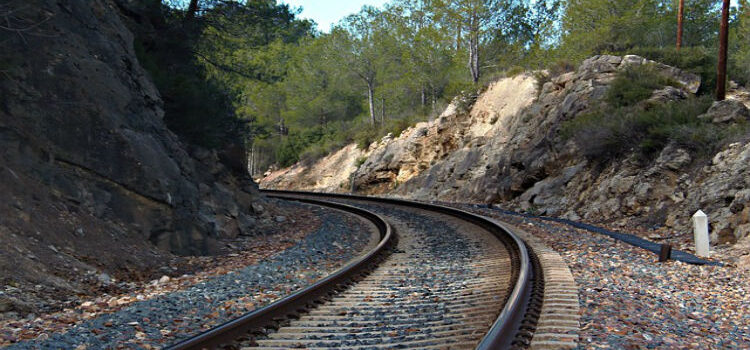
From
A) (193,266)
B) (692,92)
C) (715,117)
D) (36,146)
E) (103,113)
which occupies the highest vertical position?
(692,92)

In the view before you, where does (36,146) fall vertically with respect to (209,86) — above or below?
below

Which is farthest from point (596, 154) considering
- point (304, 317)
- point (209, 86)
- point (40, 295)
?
point (40, 295)

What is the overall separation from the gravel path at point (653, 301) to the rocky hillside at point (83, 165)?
5827 millimetres

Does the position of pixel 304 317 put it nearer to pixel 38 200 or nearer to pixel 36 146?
→ pixel 38 200

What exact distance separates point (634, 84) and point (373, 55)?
90.7ft

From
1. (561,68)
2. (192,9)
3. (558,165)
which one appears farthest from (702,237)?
(561,68)

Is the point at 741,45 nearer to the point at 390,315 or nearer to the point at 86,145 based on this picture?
the point at 390,315

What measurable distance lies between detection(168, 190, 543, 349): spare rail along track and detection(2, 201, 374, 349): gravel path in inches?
23.7

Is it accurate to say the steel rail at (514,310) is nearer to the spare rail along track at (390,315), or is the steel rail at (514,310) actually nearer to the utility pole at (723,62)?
the spare rail along track at (390,315)

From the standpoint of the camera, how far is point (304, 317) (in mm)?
5902

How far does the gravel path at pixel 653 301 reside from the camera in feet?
16.6

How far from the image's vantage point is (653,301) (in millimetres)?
6594

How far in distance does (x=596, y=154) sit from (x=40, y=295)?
1504 cm

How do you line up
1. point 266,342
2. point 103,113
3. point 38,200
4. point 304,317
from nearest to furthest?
point 266,342
point 304,317
point 38,200
point 103,113
